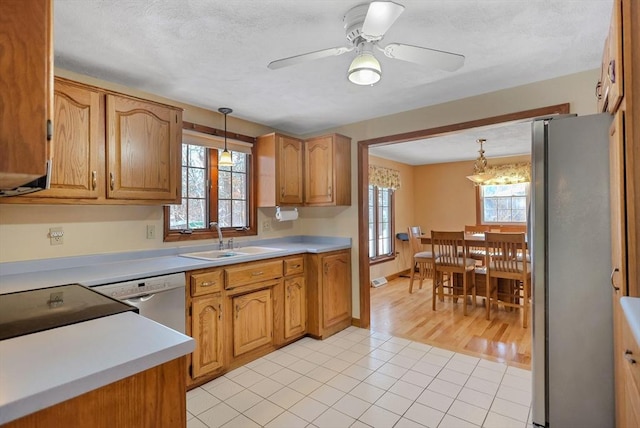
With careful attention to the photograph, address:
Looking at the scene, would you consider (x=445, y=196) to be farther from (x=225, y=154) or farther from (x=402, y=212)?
(x=225, y=154)

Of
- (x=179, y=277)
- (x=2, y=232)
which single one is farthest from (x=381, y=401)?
(x=2, y=232)

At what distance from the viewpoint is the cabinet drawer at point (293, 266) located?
2.96 metres

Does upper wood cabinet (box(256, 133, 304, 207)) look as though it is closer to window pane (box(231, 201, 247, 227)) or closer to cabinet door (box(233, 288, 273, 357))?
window pane (box(231, 201, 247, 227))

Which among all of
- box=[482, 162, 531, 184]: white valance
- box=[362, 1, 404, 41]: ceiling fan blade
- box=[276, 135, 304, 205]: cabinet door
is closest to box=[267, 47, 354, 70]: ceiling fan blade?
box=[362, 1, 404, 41]: ceiling fan blade

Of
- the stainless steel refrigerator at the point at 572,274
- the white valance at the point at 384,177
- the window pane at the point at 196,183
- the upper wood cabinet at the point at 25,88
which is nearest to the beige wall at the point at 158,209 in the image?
the window pane at the point at 196,183

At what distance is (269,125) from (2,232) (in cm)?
240

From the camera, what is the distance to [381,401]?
2129 millimetres

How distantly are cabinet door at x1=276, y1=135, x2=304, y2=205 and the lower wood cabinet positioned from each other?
0.69 metres

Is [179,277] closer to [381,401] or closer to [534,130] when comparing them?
[381,401]

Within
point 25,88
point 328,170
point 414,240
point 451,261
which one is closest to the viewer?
point 25,88

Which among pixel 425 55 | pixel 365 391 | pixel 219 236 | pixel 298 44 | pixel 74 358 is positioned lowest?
pixel 365 391

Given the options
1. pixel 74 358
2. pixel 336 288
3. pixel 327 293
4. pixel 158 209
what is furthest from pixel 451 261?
pixel 74 358

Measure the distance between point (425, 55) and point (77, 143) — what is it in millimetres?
2064

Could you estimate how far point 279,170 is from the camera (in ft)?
10.9
